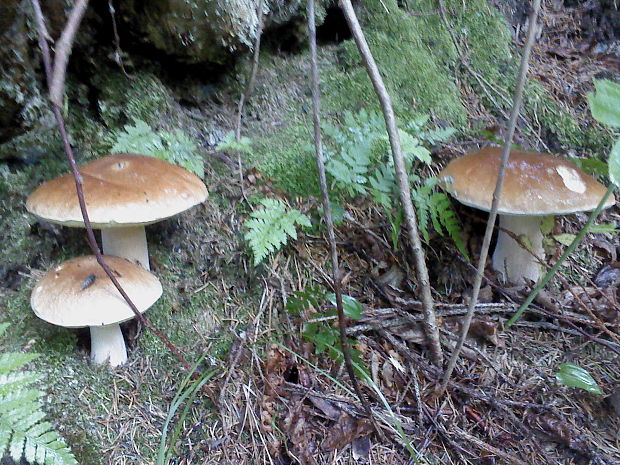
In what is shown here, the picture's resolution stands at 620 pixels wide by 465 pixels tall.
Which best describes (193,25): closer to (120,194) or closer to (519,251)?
(120,194)

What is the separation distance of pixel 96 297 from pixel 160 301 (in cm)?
56

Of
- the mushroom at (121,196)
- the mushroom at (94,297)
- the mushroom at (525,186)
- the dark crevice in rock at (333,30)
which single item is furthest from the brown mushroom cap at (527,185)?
the dark crevice in rock at (333,30)

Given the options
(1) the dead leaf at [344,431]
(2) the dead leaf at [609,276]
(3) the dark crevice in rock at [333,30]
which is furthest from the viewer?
(3) the dark crevice in rock at [333,30]

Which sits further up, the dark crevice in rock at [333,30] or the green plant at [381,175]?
the dark crevice in rock at [333,30]

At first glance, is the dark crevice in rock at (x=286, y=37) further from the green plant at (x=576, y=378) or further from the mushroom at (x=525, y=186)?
the green plant at (x=576, y=378)

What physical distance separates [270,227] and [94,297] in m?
1.03

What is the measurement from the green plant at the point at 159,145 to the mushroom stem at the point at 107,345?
1.09 m

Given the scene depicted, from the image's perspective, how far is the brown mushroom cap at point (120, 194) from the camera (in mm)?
2211

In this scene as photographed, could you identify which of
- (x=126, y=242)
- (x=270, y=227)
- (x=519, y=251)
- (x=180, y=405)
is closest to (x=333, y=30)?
(x=270, y=227)

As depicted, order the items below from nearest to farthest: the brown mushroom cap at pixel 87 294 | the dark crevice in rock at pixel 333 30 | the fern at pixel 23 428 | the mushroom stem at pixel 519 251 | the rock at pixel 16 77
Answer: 1. the fern at pixel 23 428
2. the brown mushroom cap at pixel 87 294
3. the rock at pixel 16 77
4. the mushroom stem at pixel 519 251
5. the dark crevice in rock at pixel 333 30

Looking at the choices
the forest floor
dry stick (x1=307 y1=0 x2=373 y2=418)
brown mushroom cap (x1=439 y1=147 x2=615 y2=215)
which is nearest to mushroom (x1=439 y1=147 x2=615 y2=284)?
brown mushroom cap (x1=439 y1=147 x2=615 y2=215)

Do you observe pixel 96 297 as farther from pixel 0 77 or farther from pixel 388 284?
pixel 388 284

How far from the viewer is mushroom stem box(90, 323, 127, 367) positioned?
247 centimetres

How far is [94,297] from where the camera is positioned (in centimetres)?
222
